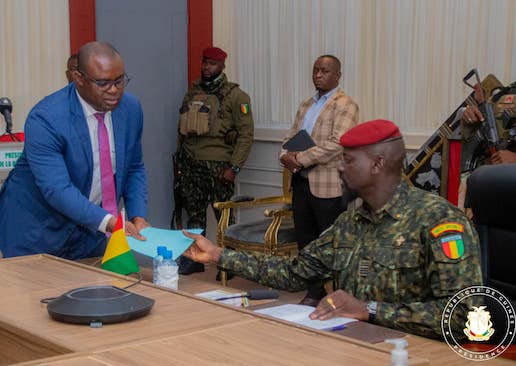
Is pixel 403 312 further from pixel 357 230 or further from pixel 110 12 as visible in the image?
pixel 110 12

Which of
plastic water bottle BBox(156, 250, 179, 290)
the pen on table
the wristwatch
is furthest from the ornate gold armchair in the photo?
the pen on table

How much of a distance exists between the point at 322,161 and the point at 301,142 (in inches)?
7.6

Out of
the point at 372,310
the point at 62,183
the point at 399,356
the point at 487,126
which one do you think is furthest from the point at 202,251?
the point at 487,126

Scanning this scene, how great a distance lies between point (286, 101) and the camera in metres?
6.78

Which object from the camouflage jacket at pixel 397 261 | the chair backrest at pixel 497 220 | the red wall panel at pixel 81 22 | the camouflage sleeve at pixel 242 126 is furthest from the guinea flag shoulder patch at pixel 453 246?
the red wall panel at pixel 81 22

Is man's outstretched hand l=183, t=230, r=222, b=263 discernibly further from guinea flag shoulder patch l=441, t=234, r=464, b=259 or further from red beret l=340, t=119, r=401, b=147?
guinea flag shoulder patch l=441, t=234, r=464, b=259

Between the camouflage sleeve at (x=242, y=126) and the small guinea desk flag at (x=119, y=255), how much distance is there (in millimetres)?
3590

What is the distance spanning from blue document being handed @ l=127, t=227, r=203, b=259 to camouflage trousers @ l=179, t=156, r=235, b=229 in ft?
11.8

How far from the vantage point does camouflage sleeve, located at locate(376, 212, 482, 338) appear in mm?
2486

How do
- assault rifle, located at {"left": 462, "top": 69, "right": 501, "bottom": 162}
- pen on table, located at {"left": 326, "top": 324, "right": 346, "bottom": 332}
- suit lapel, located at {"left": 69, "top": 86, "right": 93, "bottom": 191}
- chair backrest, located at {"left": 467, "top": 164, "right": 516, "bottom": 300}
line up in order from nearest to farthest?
pen on table, located at {"left": 326, "top": 324, "right": 346, "bottom": 332} → chair backrest, located at {"left": 467, "top": 164, "right": 516, "bottom": 300} → suit lapel, located at {"left": 69, "top": 86, "right": 93, "bottom": 191} → assault rifle, located at {"left": 462, "top": 69, "right": 501, "bottom": 162}

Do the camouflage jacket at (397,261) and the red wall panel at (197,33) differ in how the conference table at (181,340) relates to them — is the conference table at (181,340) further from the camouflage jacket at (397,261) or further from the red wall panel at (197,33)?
the red wall panel at (197,33)

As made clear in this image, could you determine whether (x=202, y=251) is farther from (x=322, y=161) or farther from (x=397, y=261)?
(x=322, y=161)

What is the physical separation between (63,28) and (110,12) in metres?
0.42

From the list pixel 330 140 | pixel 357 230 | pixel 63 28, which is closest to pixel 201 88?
pixel 63 28
